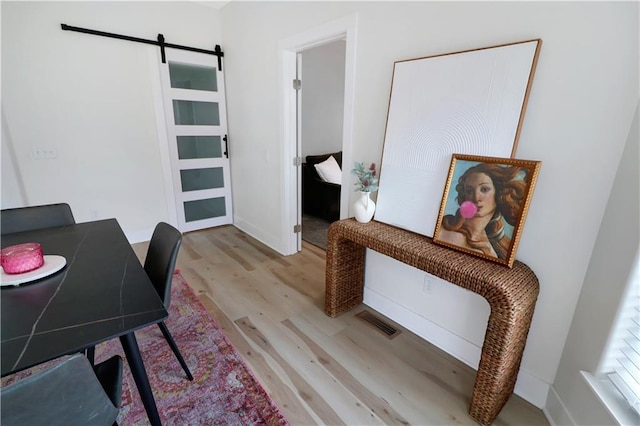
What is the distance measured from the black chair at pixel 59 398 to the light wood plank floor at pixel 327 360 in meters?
0.92

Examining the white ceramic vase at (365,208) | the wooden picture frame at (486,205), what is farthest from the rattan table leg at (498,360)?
the white ceramic vase at (365,208)

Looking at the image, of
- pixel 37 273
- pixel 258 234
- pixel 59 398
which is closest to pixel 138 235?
pixel 258 234

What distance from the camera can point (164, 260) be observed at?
4.88 feet

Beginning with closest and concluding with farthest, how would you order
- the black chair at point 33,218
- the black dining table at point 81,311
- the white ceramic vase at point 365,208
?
the black dining table at point 81,311 < the black chair at point 33,218 < the white ceramic vase at point 365,208

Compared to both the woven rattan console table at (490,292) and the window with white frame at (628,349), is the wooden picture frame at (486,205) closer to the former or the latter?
the woven rattan console table at (490,292)

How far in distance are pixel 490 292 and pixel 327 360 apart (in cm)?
102

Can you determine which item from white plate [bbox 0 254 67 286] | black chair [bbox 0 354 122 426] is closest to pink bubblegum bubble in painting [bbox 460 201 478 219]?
black chair [bbox 0 354 122 426]

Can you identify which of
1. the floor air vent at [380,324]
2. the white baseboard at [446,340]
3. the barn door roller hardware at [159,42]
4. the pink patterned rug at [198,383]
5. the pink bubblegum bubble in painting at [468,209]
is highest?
the barn door roller hardware at [159,42]

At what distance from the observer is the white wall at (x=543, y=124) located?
116 centimetres

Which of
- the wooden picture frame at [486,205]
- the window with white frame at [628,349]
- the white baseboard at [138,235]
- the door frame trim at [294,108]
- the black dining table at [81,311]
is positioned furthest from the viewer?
the white baseboard at [138,235]

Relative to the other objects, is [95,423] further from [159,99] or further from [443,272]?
[159,99]

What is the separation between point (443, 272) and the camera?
4.68 ft

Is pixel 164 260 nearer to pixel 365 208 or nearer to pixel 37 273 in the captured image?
pixel 37 273

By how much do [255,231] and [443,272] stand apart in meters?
2.67
